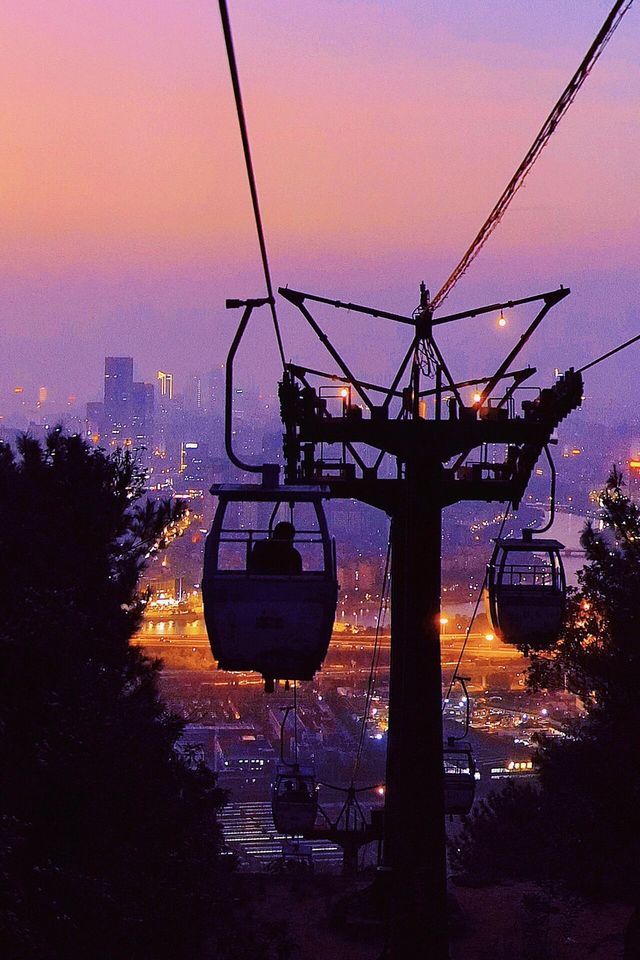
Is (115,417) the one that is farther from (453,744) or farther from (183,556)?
(453,744)

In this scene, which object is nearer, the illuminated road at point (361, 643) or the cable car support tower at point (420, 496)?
the cable car support tower at point (420, 496)

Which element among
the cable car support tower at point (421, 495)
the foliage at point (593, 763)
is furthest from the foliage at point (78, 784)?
the foliage at point (593, 763)

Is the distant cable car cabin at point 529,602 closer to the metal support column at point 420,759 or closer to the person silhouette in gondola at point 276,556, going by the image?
the metal support column at point 420,759

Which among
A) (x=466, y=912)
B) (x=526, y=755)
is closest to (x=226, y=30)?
(x=466, y=912)

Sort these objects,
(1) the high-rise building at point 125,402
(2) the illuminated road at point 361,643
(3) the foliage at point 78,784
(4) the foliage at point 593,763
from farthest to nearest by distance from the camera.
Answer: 1. (1) the high-rise building at point 125,402
2. (2) the illuminated road at point 361,643
3. (4) the foliage at point 593,763
4. (3) the foliage at point 78,784

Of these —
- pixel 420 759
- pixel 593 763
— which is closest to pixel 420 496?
pixel 420 759

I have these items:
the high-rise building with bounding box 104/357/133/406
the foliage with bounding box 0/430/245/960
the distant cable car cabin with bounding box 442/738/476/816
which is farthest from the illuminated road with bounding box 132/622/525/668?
the high-rise building with bounding box 104/357/133/406

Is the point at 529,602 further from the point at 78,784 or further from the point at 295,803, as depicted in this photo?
the point at 295,803
